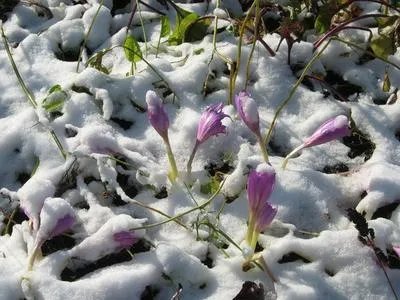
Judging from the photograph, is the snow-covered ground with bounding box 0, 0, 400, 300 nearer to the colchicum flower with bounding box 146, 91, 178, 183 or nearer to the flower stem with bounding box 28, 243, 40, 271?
the flower stem with bounding box 28, 243, 40, 271

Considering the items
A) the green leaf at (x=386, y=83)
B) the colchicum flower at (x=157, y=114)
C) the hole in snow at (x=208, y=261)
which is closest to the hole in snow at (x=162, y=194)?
the colchicum flower at (x=157, y=114)

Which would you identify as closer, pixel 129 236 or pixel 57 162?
pixel 129 236

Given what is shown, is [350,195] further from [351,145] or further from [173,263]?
[173,263]

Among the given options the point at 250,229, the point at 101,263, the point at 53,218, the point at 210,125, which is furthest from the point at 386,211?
the point at 53,218

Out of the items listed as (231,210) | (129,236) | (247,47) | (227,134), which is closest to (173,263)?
(129,236)

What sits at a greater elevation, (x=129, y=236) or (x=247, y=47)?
(x=247, y=47)

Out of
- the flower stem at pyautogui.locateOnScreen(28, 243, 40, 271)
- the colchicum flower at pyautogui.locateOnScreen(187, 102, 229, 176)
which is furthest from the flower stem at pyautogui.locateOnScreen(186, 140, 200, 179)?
the flower stem at pyautogui.locateOnScreen(28, 243, 40, 271)
